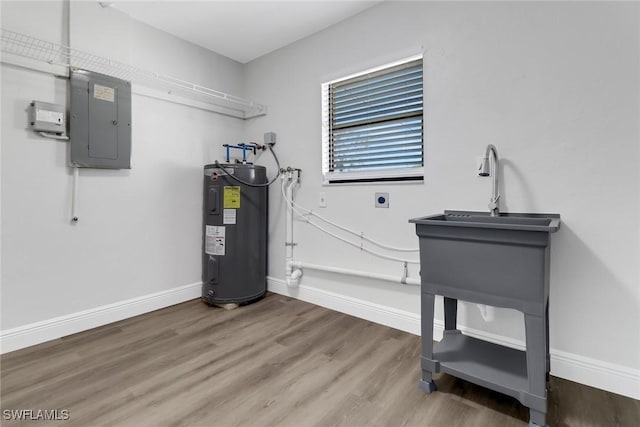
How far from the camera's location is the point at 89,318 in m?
2.28

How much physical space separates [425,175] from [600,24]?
1142mm

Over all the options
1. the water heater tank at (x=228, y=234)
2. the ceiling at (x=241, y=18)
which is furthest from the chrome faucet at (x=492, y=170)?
the water heater tank at (x=228, y=234)

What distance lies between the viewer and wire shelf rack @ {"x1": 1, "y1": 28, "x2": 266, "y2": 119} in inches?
77.2

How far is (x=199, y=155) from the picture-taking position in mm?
2979

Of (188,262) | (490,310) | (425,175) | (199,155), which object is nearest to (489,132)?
(425,175)

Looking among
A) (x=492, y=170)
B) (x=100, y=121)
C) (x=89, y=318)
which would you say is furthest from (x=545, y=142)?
(x=89, y=318)

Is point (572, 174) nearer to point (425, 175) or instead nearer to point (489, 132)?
point (489, 132)

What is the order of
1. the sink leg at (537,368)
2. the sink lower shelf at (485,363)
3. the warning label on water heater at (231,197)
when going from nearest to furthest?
the sink leg at (537,368) < the sink lower shelf at (485,363) < the warning label on water heater at (231,197)

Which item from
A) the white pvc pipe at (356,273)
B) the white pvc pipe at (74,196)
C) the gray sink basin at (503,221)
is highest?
the white pvc pipe at (74,196)

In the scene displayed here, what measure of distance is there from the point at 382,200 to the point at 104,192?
6.97 ft

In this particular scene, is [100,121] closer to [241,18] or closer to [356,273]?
[241,18]

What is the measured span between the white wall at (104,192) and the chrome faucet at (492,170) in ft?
7.96

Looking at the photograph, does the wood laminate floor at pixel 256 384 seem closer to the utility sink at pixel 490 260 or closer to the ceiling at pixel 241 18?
the utility sink at pixel 490 260

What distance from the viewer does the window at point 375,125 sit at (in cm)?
225
